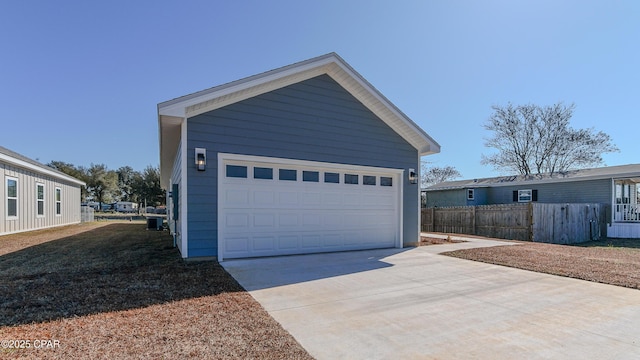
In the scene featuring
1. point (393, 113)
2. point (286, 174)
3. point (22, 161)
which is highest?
point (393, 113)

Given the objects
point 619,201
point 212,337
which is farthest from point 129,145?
point 619,201

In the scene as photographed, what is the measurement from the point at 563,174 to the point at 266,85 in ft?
69.4

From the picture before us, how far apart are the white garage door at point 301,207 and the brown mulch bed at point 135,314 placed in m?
1.28

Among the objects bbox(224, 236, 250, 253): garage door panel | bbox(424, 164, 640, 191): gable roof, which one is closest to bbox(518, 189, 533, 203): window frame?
bbox(424, 164, 640, 191): gable roof

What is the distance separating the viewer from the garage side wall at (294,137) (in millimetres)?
6867

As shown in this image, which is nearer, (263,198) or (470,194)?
(263,198)

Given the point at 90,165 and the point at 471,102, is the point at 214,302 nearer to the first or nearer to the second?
the point at 471,102

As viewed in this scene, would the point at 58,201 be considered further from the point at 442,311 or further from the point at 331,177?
the point at 442,311

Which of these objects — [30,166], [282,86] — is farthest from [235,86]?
[30,166]

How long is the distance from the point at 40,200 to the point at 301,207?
15.5 m

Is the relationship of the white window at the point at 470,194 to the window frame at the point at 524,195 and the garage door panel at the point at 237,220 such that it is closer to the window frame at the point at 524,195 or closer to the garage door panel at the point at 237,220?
the window frame at the point at 524,195

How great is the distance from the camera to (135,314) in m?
3.66

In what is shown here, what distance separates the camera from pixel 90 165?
1778 inches

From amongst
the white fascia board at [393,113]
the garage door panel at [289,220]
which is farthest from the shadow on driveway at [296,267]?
the white fascia board at [393,113]
